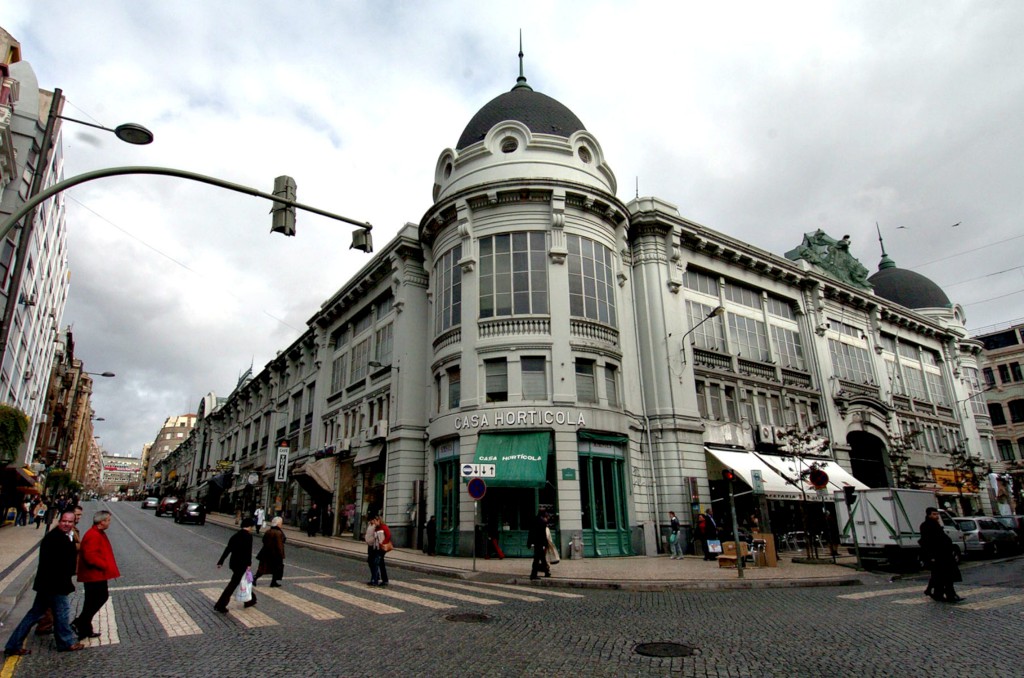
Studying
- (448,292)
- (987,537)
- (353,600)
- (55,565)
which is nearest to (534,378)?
(448,292)

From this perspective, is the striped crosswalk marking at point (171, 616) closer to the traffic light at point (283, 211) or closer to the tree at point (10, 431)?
the traffic light at point (283, 211)

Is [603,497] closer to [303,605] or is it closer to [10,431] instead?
[303,605]

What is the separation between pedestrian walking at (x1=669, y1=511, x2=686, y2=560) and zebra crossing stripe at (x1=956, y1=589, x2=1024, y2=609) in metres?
9.93

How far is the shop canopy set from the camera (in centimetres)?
2347

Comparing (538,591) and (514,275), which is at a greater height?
(514,275)

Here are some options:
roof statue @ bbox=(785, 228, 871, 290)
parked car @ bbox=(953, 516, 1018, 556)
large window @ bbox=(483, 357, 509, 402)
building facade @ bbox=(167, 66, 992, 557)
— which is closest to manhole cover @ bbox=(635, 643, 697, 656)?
building facade @ bbox=(167, 66, 992, 557)

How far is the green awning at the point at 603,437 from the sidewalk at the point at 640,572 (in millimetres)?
4240

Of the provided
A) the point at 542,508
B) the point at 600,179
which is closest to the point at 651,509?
the point at 542,508

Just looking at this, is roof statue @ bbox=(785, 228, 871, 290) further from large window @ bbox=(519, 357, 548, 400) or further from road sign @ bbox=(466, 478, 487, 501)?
road sign @ bbox=(466, 478, 487, 501)

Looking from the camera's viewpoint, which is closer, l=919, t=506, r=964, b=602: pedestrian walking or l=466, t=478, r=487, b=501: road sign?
l=919, t=506, r=964, b=602: pedestrian walking

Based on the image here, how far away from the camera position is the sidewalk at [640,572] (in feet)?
44.7

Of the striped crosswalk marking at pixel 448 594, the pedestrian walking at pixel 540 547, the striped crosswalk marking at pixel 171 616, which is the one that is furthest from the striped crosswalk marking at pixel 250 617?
the pedestrian walking at pixel 540 547

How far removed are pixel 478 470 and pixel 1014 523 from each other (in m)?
24.2

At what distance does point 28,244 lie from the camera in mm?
16125
